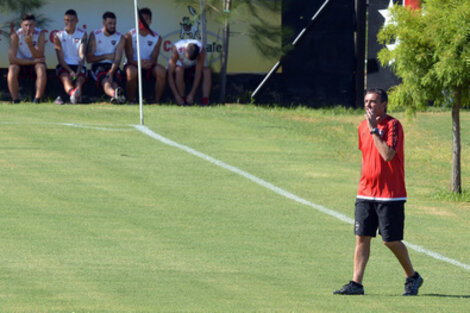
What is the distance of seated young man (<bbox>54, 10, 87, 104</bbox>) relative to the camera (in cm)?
2503

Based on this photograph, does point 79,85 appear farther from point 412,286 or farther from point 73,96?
point 412,286

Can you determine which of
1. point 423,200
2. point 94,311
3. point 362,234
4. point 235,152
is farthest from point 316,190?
point 94,311

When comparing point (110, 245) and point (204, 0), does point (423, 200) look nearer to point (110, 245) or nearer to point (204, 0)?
point (110, 245)

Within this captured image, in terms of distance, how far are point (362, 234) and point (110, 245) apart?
10.9ft

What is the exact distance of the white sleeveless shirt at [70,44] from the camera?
25.3m

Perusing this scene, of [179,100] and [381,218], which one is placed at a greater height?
[179,100]

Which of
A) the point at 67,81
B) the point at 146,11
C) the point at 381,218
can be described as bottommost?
the point at 381,218

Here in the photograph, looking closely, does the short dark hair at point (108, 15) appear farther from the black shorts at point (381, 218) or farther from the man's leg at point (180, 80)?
the black shorts at point (381, 218)

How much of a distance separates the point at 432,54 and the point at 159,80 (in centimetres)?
1091

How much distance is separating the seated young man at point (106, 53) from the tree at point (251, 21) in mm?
2295

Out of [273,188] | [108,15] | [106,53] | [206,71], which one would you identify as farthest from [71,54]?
[273,188]

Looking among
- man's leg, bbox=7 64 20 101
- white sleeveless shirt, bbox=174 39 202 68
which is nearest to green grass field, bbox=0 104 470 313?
man's leg, bbox=7 64 20 101

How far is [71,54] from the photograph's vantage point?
2530 cm

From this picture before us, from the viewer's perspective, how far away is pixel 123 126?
21.7 metres
